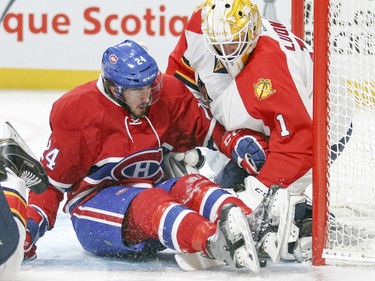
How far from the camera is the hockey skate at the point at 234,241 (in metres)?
2.83

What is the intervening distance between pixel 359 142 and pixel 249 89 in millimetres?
380

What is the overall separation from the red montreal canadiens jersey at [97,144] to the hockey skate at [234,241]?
49 cm

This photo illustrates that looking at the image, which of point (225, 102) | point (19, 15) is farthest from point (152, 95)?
point (19, 15)

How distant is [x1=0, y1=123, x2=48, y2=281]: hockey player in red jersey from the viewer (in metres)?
2.62

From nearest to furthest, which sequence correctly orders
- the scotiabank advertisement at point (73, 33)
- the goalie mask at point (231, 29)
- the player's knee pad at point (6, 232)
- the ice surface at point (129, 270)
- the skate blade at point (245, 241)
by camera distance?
the player's knee pad at point (6, 232)
the skate blade at point (245, 241)
the ice surface at point (129, 270)
the goalie mask at point (231, 29)
the scotiabank advertisement at point (73, 33)

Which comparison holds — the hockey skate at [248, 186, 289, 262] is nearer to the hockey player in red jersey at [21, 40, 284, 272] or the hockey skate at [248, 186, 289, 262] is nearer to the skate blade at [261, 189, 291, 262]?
the skate blade at [261, 189, 291, 262]

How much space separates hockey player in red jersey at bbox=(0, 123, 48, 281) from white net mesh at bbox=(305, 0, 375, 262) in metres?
0.85

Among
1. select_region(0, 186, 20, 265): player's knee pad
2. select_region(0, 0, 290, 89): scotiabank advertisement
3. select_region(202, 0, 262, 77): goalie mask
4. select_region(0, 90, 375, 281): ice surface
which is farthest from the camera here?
select_region(0, 0, 290, 89): scotiabank advertisement

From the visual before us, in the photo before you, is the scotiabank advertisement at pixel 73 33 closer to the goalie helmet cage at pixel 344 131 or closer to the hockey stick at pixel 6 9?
the hockey stick at pixel 6 9

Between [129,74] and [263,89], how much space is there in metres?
0.43

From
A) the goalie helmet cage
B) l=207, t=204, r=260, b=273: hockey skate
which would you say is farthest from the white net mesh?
l=207, t=204, r=260, b=273: hockey skate

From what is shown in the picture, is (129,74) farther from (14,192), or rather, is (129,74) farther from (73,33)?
(73,33)

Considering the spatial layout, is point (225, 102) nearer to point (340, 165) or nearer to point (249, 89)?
point (249, 89)

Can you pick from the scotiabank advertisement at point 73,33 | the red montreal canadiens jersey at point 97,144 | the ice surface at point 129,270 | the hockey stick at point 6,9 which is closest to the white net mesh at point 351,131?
the ice surface at point 129,270
